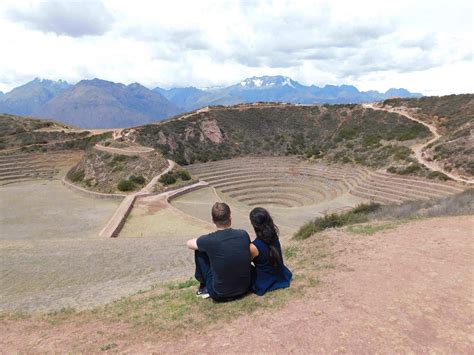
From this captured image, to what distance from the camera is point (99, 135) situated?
5559cm

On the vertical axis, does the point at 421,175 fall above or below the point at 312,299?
below

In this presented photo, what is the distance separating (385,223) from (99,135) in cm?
5039

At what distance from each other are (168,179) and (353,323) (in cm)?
3137

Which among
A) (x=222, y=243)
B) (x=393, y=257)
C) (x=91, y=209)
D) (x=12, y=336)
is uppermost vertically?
(x=222, y=243)

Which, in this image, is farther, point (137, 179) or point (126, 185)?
point (137, 179)

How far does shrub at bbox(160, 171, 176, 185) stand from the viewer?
3556 cm

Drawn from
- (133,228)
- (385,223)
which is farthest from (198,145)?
(385,223)

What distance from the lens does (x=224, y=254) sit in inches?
241

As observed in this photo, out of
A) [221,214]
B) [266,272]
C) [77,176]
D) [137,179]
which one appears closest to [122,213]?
[137,179]

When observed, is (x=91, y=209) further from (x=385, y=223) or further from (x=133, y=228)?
(x=385, y=223)

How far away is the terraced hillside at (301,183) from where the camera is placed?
109 feet

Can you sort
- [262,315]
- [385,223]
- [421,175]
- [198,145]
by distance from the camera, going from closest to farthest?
[262,315], [385,223], [421,175], [198,145]

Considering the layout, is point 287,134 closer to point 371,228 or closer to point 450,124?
point 450,124

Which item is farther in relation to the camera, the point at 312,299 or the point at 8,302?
the point at 8,302
